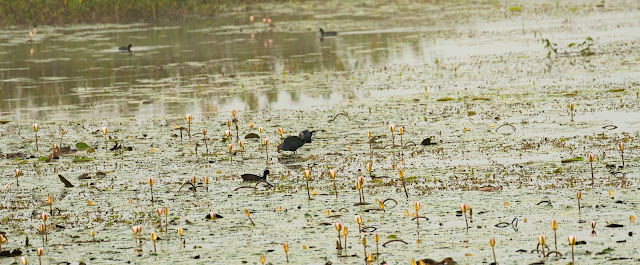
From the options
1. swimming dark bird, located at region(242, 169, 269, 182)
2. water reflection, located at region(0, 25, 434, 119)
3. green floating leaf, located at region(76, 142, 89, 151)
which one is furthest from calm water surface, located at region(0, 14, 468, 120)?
swimming dark bird, located at region(242, 169, 269, 182)

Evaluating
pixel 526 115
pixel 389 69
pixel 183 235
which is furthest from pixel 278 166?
pixel 389 69

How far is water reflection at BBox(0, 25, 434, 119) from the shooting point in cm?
1588

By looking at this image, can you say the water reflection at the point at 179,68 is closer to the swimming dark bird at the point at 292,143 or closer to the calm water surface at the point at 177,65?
the calm water surface at the point at 177,65

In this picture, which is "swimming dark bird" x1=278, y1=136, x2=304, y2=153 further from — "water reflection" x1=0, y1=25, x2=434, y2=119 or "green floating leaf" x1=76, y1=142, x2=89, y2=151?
"water reflection" x1=0, y1=25, x2=434, y2=119

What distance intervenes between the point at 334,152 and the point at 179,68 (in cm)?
1088

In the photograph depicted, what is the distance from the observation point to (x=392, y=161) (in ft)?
33.4

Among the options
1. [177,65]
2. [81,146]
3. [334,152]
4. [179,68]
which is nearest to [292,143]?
[334,152]

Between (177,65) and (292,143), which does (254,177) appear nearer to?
(292,143)

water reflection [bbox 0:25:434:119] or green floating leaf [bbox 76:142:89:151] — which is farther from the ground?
water reflection [bbox 0:25:434:119]

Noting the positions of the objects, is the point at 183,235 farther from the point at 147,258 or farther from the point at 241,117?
the point at 241,117

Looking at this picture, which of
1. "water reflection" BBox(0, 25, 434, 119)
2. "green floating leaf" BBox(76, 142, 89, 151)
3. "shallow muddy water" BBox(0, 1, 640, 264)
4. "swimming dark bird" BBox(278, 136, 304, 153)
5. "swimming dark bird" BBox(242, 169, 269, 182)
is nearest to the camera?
"shallow muddy water" BBox(0, 1, 640, 264)

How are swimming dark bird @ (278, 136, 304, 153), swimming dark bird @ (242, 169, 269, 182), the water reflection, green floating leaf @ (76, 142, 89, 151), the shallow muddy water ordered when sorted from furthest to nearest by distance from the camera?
the water reflection → green floating leaf @ (76, 142, 89, 151) → swimming dark bird @ (278, 136, 304, 153) → swimming dark bird @ (242, 169, 269, 182) → the shallow muddy water

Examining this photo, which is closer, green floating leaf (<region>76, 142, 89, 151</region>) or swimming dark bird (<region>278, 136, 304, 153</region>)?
swimming dark bird (<region>278, 136, 304, 153</region>)

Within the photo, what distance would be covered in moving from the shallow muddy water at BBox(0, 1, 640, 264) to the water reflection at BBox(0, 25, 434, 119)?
0.09 meters
